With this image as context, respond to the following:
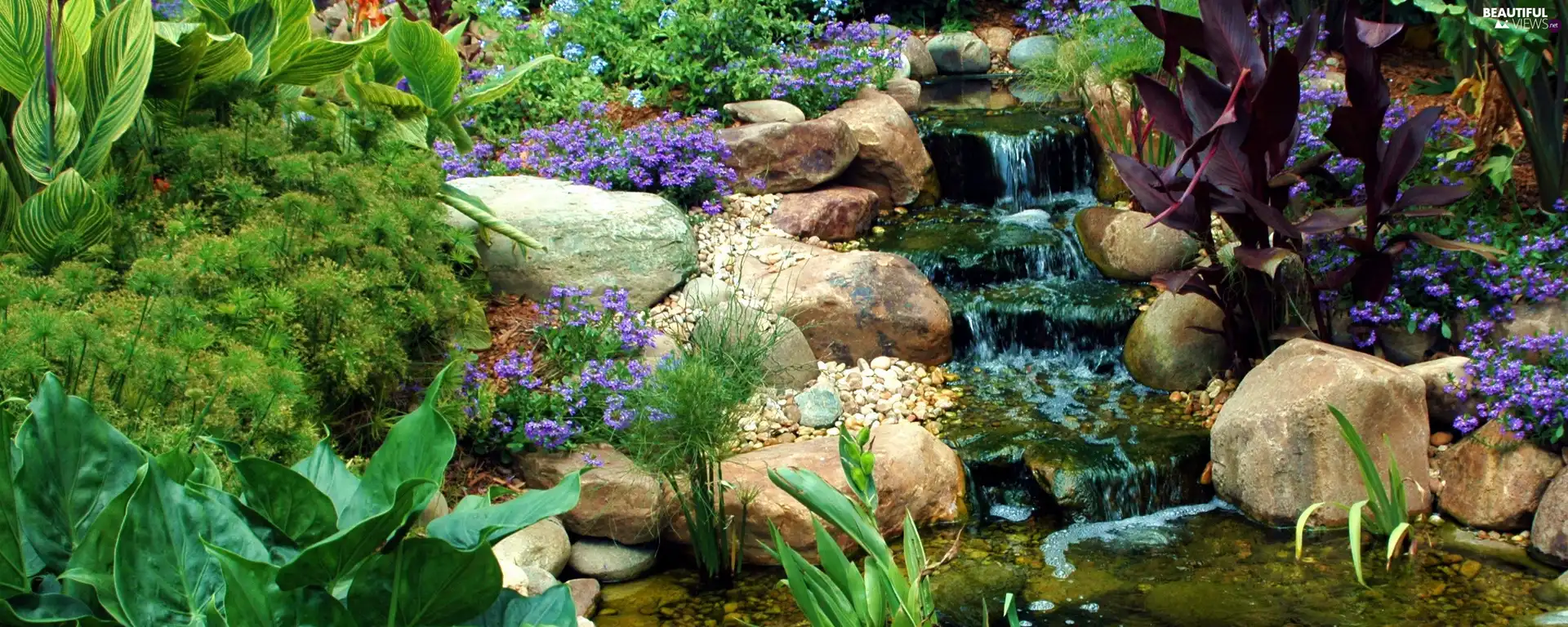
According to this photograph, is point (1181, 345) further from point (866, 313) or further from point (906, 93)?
point (906, 93)

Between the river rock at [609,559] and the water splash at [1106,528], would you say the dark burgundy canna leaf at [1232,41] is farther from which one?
the river rock at [609,559]

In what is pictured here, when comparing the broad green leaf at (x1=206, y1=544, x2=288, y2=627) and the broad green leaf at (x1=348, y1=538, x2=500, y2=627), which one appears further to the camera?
the broad green leaf at (x1=348, y1=538, x2=500, y2=627)

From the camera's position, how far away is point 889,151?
307 inches

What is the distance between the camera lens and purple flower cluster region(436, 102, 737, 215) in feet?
21.5

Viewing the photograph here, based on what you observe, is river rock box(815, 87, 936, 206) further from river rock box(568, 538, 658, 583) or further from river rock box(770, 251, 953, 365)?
river rock box(568, 538, 658, 583)

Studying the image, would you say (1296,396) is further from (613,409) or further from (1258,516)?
(613,409)

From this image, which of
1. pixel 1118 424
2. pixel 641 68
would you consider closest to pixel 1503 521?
pixel 1118 424

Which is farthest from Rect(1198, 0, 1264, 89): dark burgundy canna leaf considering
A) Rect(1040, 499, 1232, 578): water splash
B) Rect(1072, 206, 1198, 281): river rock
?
Rect(1040, 499, 1232, 578): water splash

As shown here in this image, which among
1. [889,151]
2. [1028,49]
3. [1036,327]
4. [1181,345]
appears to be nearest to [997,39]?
[1028,49]

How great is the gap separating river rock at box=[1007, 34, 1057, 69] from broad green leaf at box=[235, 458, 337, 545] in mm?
8761

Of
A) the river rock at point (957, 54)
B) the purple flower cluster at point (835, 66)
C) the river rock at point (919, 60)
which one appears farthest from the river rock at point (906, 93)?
the river rock at point (957, 54)

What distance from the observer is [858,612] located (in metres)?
→ 2.16

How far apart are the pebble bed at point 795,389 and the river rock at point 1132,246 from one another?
1.27 m

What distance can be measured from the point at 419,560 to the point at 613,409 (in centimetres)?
304
